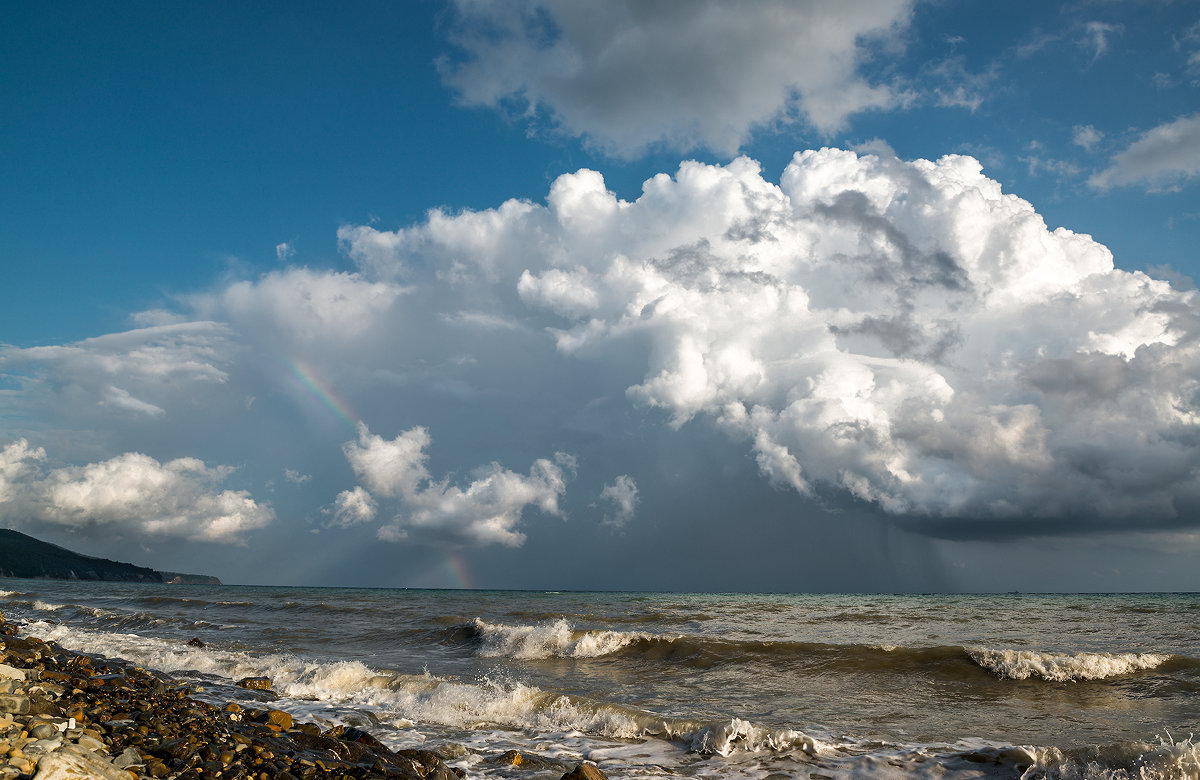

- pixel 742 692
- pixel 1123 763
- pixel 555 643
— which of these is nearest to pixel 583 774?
pixel 1123 763

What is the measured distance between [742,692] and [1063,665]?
353 inches

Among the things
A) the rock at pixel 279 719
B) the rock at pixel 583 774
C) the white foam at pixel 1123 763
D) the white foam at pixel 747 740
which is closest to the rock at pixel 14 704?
the rock at pixel 279 719

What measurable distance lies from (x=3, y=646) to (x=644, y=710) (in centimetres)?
1496

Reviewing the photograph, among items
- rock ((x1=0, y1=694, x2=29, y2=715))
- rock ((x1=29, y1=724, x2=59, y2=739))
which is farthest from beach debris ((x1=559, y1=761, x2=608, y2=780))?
rock ((x1=0, y1=694, x2=29, y2=715))

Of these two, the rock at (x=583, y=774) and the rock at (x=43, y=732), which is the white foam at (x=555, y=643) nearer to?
the rock at (x=583, y=774)

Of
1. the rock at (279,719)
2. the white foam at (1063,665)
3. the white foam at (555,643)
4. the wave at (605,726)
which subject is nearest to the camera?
the wave at (605,726)

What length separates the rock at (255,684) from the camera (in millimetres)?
15692

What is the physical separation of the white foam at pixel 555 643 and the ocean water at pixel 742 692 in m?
0.09

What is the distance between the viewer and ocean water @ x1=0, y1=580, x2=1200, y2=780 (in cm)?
1053

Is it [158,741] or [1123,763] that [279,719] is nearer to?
[158,741]

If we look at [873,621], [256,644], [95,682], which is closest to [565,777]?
[95,682]

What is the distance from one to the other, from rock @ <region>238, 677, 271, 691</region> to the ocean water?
311 mm

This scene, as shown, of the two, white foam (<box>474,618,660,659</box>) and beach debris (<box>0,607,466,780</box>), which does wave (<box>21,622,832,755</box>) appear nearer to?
beach debris (<box>0,607,466,780</box>)

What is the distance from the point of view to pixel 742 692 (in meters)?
16.4
